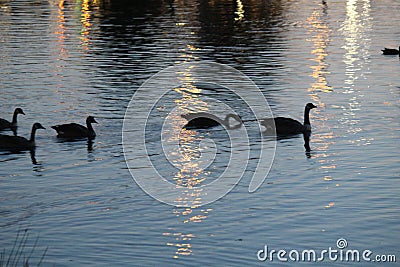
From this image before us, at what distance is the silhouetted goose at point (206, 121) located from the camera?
3234 centimetres

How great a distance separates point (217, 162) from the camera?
2736cm

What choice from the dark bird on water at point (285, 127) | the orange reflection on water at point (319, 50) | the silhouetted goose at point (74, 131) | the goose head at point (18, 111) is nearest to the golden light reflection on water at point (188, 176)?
the dark bird on water at point (285, 127)

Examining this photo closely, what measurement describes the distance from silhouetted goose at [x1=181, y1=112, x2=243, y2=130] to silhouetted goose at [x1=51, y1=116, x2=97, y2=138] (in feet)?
11.7

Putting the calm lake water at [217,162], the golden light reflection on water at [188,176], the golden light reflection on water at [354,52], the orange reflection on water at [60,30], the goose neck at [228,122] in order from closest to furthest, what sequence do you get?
the calm lake water at [217,162]
the golden light reflection on water at [188,176]
the goose neck at [228,122]
the golden light reflection on water at [354,52]
the orange reflection on water at [60,30]

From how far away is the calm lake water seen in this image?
19.8 meters

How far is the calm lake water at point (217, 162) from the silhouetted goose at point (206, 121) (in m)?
1.25

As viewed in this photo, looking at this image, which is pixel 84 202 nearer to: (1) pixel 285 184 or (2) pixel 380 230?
(1) pixel 285 184

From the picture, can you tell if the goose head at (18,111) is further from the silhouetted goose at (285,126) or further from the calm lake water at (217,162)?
the silhouetted goose at (285,126)

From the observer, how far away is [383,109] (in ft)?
117

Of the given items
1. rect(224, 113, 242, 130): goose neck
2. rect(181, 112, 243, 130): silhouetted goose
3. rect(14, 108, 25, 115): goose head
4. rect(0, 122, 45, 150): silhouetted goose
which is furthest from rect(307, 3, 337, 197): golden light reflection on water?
rect(14, 108, 25, 115): goose head

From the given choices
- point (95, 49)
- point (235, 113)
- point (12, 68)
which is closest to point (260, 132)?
point (235, 113)

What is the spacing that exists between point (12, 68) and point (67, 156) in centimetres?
2196

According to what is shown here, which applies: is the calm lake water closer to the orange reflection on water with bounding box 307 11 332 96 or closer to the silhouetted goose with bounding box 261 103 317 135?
the orange reflection on water with bounding box 307 11 332 96

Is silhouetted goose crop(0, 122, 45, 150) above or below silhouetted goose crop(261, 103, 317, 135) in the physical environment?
above
